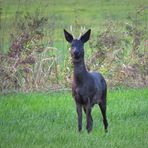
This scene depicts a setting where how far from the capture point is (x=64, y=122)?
1368cm

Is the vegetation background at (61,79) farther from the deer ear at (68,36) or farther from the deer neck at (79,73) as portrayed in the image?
the deer ear at (68,36)

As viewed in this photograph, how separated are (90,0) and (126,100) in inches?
759

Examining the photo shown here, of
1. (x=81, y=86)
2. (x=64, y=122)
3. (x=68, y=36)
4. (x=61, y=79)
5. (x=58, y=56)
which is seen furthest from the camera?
(x=58, y=56)

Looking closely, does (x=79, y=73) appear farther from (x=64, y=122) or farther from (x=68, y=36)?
(x=64, y=122)

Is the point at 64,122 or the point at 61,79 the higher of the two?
the point at 61,79

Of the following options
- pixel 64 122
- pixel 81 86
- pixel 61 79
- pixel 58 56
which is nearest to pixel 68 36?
pixel 81 86

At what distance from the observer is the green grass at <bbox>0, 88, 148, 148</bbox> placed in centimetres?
1159

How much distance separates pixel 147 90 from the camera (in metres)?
17.4

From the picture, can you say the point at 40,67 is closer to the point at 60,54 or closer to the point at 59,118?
the point at 60,54

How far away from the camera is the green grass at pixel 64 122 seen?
11586 millimetres

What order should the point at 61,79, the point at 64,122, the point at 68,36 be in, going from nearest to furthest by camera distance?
the point at 68,36
the point at 64,122
the point at 61,79

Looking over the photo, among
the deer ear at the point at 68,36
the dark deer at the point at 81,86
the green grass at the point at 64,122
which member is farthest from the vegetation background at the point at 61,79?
the deer ear at the point at 68,36

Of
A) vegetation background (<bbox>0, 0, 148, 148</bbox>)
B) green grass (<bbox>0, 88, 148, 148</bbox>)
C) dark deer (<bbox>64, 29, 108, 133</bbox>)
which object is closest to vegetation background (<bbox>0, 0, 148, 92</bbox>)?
vegetation background (<bbox>0, 0, 148, 148</bbox>)

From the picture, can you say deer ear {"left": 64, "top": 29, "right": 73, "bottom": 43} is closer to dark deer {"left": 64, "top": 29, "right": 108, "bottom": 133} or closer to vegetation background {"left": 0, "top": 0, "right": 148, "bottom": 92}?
dark deer {"left": 64, "top": 29, "right": 108, "bottom": 133}
